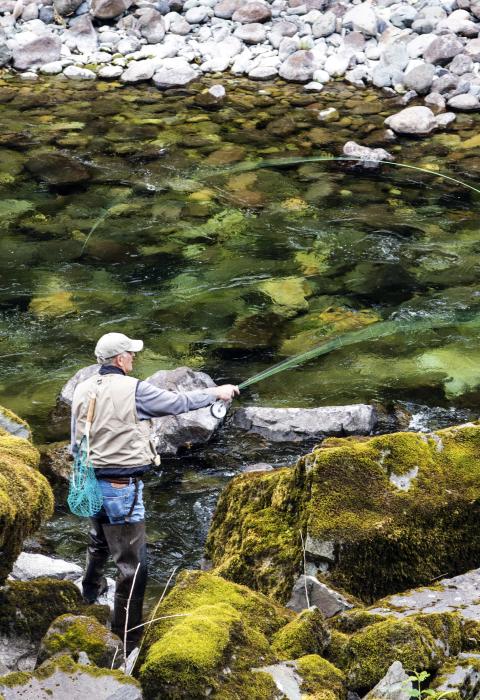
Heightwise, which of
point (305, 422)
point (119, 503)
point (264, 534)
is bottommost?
point (305, 422)

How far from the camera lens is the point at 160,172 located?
15523 mm

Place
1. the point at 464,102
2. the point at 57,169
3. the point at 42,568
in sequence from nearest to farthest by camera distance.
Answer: the point at 42,568 < the point at 57,169 < the point at 464,102

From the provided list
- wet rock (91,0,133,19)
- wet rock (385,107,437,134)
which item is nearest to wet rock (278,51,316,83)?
wet rock (385,107,437,134)

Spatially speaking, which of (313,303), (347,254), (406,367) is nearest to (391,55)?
(347,254)

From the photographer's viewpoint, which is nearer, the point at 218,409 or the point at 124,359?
the point at 124,359

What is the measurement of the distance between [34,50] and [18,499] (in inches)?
714

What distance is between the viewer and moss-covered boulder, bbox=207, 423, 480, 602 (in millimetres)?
5367

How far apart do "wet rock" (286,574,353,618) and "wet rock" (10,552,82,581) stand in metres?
1.75

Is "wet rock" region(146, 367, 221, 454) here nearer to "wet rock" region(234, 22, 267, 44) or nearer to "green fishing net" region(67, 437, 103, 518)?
"green fishing net" region(67, 437, 103, 518)

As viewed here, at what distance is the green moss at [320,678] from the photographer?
406 centimetres

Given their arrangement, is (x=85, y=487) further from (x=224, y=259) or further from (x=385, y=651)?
(x=224, y=259)

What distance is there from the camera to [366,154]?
16.1 metres

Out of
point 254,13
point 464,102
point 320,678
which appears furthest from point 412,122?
point 320,678

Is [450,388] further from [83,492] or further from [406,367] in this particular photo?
[83,492]
